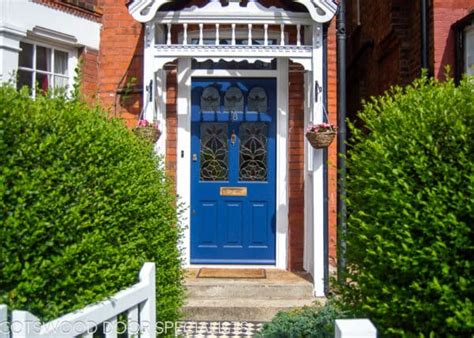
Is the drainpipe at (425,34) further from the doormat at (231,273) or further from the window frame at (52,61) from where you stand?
the window frame at (52,61)

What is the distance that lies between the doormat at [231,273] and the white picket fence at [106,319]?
3055 mm

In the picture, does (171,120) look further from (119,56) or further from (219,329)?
(219,329)

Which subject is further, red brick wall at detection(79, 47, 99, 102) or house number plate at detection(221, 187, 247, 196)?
house number plate at detection(221, 187, 247, 196)

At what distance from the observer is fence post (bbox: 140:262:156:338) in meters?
3.07

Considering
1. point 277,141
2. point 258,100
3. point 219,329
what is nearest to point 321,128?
point 277,141

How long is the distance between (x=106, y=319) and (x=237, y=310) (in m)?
2.78

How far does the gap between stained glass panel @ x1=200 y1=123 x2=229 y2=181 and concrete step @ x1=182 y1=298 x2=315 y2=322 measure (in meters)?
1.84

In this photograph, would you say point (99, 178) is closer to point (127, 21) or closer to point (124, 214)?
point (124, 214)

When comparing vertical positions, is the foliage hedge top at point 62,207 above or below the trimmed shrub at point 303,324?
above

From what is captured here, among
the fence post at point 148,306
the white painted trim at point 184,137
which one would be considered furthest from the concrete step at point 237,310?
the fence post at point 148,306

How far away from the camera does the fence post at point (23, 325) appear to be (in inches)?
83.6

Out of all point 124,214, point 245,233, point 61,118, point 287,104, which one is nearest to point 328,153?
point 287,104

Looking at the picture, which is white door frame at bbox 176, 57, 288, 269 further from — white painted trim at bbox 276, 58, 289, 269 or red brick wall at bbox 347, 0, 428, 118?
red brick wall at bbox 347, 0, 428, 118

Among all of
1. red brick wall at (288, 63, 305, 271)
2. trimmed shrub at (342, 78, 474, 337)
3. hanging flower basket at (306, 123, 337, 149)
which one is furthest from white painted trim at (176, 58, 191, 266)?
trimmed shrub at (342, 78, 474, 337)
